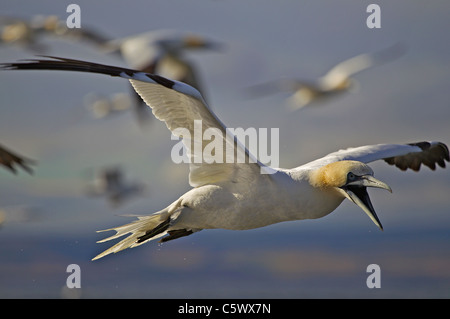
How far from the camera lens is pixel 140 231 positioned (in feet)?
17.5

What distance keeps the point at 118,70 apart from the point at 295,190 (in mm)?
1585

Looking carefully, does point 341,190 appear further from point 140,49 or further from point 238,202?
point 140,49

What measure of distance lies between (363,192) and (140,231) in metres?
1.79

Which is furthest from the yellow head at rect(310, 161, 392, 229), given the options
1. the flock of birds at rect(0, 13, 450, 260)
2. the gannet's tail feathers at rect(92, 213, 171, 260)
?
the gannet's tail feathers at rect(92, 213, 171, 260)

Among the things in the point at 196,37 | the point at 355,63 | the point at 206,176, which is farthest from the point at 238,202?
the point at 355,63

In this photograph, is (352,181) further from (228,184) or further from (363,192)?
(228,184)

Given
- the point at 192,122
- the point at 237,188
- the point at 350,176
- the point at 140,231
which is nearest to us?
the point at 192,122

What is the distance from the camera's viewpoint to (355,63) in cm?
1204

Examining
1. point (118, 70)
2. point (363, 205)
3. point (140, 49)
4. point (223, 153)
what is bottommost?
point (363, 205)

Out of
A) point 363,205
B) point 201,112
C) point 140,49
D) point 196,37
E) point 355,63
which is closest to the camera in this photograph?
point 201,112

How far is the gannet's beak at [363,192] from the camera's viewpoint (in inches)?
186

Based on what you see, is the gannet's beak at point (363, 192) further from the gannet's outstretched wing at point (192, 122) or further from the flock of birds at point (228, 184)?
the gannet's outstretched wing at point (192, 122)

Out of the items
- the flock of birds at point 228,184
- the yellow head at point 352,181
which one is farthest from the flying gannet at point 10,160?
the yellow head at point 352,181

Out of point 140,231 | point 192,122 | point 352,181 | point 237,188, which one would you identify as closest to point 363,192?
point 352,181
